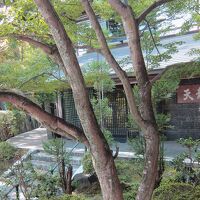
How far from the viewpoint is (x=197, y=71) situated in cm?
500

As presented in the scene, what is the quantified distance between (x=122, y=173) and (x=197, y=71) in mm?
2894

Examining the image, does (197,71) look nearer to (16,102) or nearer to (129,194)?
(129,194)

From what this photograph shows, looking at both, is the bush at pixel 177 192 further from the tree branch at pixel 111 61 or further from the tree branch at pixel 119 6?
the tree branch at pixel 119 6

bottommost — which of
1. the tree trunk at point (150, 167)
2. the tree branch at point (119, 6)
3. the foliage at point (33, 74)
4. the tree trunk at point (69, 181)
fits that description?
the tree trunk at point (69, 181)

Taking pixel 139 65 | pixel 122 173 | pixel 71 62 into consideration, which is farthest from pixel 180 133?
pixel 71 62

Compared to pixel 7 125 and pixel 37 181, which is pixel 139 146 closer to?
pixel 37 181

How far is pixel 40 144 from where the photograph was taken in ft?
37.5

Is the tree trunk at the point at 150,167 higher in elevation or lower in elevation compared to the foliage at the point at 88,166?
higher

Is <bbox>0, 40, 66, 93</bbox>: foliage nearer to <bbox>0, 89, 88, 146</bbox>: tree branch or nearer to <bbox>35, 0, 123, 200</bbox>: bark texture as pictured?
<bbox>0, 89, 88, 146</bbox>: tree branch

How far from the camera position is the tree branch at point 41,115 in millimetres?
2803

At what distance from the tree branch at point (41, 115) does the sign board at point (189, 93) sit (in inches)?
253

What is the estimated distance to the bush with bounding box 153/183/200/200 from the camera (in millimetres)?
4565

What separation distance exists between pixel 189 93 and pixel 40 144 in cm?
633

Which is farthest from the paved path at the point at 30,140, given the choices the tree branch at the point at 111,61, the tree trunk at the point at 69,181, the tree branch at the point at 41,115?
the tree branch at the point at 111,61
